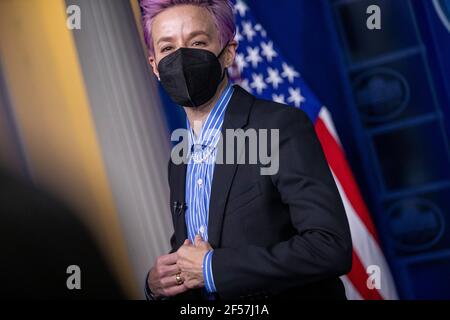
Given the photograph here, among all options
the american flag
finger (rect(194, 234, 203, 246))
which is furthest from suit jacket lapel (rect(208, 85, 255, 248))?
the american flag

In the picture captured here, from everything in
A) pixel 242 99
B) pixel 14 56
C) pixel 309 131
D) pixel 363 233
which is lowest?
pixel 363 233

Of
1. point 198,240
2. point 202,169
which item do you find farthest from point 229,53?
point 198,240

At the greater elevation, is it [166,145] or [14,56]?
[14,56]

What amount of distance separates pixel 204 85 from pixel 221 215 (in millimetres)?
442

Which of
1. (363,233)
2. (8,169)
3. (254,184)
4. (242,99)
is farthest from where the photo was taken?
(8,169)

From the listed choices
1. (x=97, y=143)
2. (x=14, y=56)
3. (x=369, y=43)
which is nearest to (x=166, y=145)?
(x=97, y=143)

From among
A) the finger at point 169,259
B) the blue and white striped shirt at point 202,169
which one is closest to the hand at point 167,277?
the finger at point 169,259

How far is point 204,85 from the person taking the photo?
78.7 inches

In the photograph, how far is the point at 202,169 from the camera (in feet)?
6.40

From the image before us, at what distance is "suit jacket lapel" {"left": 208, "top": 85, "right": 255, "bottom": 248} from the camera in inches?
70.7

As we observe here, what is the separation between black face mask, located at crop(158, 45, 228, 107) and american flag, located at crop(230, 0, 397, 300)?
1.06m

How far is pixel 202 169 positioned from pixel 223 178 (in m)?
0.15

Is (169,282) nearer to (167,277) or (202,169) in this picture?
(167,277)

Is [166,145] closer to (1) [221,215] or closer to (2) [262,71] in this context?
(2) [262,71]
